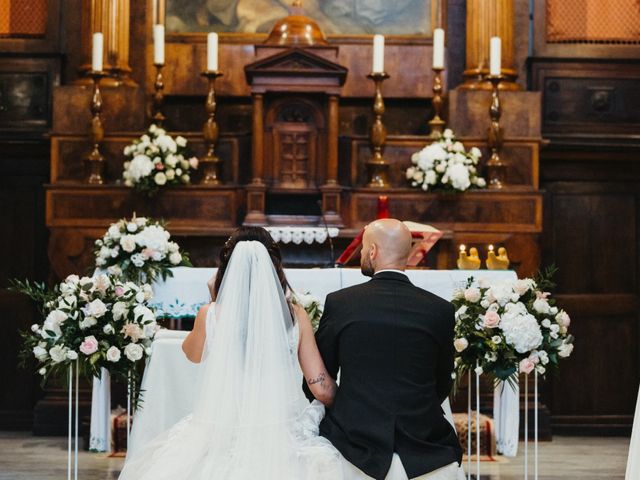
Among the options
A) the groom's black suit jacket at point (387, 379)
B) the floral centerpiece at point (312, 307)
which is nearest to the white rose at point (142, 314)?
the floral centerpiece at point (312, 307)

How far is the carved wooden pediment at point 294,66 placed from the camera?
9.48 m

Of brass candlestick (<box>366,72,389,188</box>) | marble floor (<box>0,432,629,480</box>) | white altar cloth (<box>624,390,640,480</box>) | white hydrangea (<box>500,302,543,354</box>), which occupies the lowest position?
marble floor (<box>0,432,629,480</box>)

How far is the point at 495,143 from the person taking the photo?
31.9 feet

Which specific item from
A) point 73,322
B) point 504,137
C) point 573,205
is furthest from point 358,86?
point 73,322

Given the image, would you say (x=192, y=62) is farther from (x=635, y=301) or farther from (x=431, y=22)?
(x=635, y=301)

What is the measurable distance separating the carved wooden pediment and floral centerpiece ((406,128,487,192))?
3.15ft

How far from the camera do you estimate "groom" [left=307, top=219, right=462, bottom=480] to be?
4738 millimetres

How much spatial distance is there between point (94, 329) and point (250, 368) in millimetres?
1551

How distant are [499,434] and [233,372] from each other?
3851 mm

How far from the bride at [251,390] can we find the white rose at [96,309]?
3.79ft

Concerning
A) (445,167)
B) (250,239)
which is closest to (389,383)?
(250,239)

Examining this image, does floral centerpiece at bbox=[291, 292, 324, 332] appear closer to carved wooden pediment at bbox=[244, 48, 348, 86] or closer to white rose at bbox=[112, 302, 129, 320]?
white rose at bbox=[112, 302, 129, 320]

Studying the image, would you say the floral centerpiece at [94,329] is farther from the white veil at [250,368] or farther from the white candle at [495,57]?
the white candle at [495,57]

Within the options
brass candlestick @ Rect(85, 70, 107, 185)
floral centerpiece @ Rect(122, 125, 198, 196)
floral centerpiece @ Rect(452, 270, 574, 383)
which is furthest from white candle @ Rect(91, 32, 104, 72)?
floral centerpiece @ Rect(452, 270, 574, 383)
